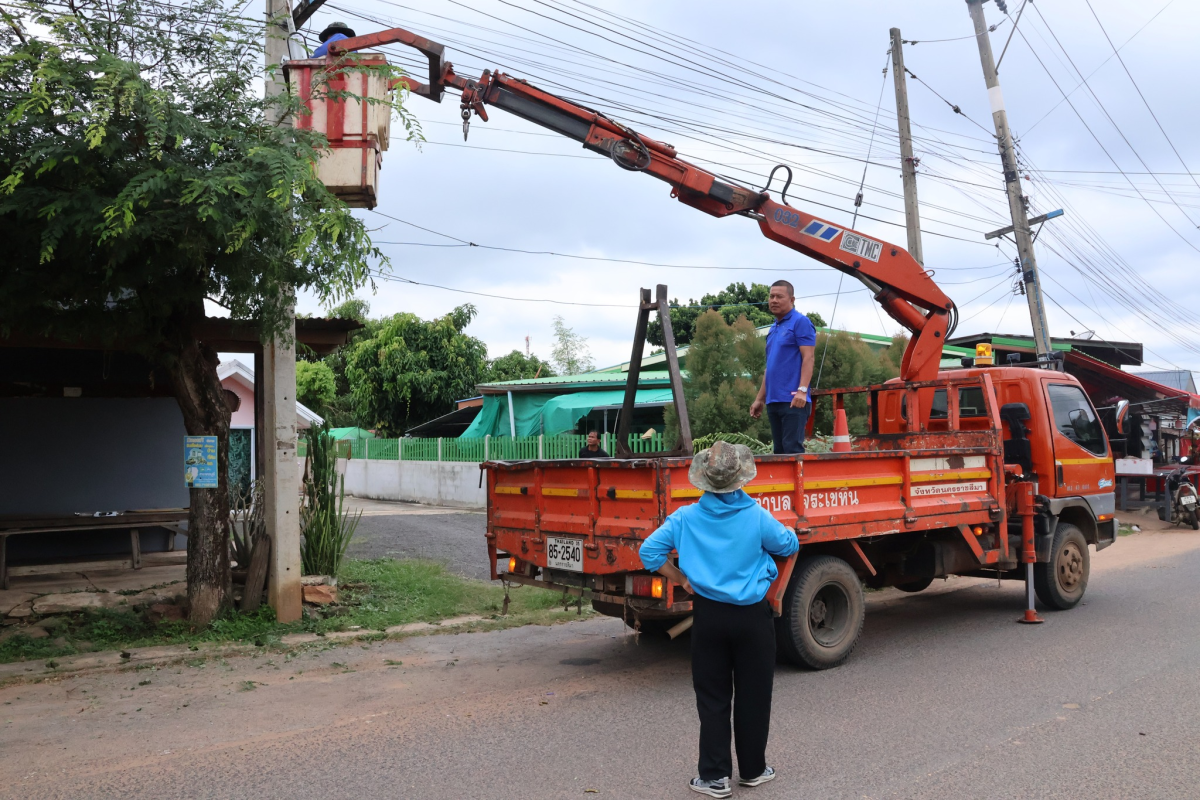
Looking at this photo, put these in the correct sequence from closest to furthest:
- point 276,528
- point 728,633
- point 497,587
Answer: point 728,633
point 276,528
point 497,587

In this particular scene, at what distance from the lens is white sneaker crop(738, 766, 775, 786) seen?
4.28 meters

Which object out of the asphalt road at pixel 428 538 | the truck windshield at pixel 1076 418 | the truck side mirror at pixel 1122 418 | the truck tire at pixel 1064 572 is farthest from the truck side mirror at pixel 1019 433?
the asphalt road at pixel 428 538

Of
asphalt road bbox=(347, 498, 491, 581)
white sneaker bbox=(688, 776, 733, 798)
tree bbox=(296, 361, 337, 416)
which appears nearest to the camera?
white sneaker bbox=(688, 776, 733, 798)

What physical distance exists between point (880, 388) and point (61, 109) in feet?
24.2

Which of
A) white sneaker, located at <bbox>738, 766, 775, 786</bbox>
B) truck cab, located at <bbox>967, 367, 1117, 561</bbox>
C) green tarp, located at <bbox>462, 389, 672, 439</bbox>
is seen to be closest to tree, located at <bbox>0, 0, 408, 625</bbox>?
white sneaker, located at <bbox>738, 766, 775, 786</bbox>

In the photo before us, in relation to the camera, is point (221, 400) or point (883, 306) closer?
point (221, 400)

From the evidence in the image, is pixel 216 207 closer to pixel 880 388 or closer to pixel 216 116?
pixel 216 116

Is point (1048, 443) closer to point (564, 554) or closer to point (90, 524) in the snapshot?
point (564, 554)

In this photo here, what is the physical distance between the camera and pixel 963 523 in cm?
761

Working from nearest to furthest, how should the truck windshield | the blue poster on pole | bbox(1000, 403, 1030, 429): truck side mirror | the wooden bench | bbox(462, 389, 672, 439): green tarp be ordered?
the blue poster on pole < bbox(1000, 403, 1030, 429): truck side mirror < the truck windshield < the wooden bench < bbox(462, 389, 672, 439): green tarp

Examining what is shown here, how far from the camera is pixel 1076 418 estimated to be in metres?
9.23

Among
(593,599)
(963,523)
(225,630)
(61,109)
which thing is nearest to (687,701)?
(593,599)

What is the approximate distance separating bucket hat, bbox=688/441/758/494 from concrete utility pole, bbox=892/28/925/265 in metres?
11.5

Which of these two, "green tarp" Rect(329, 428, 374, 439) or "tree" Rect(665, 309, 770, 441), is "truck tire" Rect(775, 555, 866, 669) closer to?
"tree" Rect(665, 309, 770, 441)
